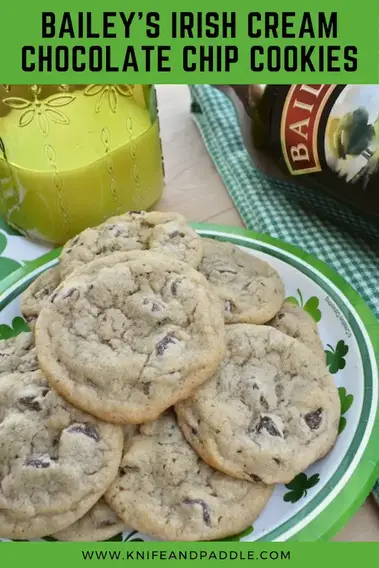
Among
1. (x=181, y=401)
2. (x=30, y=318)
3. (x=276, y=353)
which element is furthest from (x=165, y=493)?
(x=30, y=318)

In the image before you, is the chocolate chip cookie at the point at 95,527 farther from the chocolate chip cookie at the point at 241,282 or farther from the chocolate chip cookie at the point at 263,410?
the chocolate chip cookie at the point at 241,282

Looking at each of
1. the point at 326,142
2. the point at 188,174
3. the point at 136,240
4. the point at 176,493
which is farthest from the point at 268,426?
the point at 188,174

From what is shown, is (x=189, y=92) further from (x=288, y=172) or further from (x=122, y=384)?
(x=122, y=384)

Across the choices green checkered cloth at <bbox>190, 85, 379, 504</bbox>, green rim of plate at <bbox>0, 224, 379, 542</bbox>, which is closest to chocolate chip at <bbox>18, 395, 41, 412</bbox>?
green rim of plate at <bbox>0, 224, 379, 542</bbox>

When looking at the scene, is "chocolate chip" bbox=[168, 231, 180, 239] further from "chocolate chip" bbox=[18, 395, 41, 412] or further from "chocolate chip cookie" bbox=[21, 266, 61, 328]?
"chocolate chip" bbox=[18, 395, 41, 412]

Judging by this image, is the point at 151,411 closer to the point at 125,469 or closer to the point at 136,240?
the point at 125,469

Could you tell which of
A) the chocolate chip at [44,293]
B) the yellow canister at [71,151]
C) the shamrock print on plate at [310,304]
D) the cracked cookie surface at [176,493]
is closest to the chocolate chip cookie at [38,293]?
the chocolate chip at [44,293]
